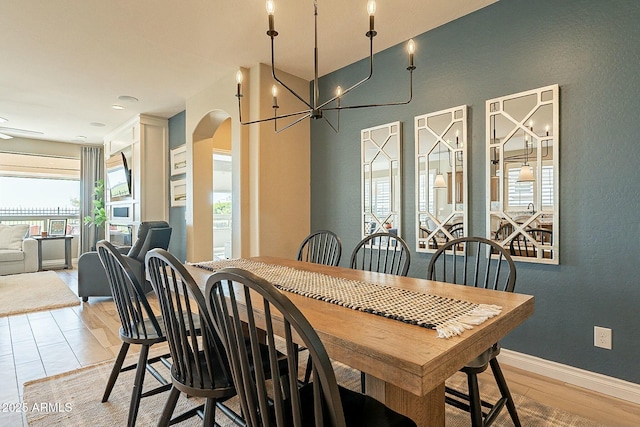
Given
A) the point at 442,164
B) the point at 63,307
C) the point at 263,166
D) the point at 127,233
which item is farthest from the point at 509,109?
the point at 127,233

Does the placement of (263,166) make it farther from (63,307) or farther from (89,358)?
(63,307)

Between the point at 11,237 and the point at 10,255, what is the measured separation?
1.47 ft

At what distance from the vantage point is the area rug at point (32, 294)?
12.7ft

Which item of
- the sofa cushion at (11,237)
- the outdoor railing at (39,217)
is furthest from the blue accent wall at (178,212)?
the outdoor railing at (39,217)

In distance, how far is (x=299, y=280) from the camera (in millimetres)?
1785

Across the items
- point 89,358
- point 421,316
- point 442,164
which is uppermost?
point 442,164

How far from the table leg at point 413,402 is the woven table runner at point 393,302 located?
8.9 inches

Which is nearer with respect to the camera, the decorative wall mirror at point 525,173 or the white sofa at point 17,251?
the decorative wall mirror at point 525,173

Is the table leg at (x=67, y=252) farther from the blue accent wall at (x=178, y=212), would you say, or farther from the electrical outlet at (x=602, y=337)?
the electrical outlet at (x=602, y=337)

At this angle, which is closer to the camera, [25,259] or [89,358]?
[89,358]

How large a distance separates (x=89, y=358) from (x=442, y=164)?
302cm

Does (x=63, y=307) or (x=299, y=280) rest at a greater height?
(x=299, y=280)

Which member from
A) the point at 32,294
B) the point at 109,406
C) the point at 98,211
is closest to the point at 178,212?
the point at 32,294

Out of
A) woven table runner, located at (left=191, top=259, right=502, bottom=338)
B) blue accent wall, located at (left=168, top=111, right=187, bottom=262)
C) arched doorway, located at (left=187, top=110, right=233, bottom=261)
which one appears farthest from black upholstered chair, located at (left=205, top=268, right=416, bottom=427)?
blue accent wall, located at (left=168, top=111, right=187, bottom=262)
